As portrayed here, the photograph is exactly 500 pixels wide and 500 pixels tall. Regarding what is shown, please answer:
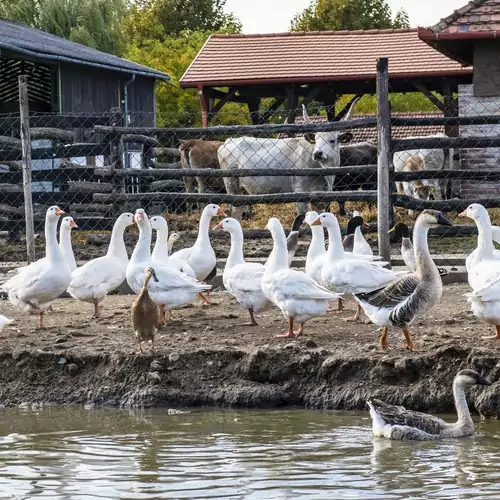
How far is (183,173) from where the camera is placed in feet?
52.0

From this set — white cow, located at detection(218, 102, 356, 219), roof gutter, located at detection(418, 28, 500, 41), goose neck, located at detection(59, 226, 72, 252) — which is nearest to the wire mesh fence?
white cow, located at detection(218, 102, 356, 219)

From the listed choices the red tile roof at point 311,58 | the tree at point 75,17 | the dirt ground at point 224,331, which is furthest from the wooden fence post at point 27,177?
the tree at point 75,17

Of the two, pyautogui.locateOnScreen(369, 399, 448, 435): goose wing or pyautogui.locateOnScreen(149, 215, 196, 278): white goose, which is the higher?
pyautogui.locateOnScreen(149, 215, 196, 278): white goose

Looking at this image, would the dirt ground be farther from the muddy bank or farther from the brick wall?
the brick wall

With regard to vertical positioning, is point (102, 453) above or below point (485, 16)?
below

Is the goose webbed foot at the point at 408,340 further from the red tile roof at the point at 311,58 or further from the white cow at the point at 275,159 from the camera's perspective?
the red tile roof at the point at 311,58

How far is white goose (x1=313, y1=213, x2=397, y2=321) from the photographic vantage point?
1110 cm

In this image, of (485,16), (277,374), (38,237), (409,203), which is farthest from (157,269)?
(485,16)

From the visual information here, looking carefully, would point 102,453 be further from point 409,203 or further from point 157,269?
point 409,203

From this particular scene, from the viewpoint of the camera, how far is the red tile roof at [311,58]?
101 feet

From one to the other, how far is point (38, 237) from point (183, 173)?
3.74 metres

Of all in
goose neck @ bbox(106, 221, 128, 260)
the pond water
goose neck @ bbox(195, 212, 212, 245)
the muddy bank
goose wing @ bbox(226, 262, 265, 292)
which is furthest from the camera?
goose neck @ bbox(195, 212, 212, 245)

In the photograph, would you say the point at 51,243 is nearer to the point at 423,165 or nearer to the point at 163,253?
the point at 163,253

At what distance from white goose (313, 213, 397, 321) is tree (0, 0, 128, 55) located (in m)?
31.2
